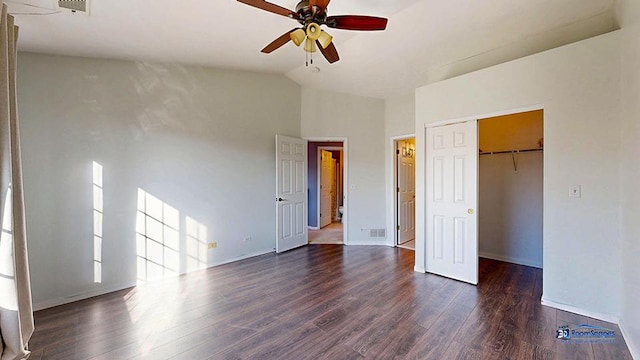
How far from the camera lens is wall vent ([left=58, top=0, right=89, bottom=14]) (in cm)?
205

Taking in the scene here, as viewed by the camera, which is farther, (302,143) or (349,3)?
(302,143)

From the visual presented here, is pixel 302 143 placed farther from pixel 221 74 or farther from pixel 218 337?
pixel 218 337

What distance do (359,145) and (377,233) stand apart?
1.71m

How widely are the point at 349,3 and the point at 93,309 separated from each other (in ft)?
12.7

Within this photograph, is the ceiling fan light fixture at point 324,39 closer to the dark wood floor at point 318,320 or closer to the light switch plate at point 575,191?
the dark wood floor at point 318,320

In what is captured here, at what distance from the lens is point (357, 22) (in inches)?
80.6

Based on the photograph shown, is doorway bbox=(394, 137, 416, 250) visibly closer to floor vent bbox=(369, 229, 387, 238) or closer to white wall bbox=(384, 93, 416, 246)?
white wall bbox=(384, 93, 416, 246)

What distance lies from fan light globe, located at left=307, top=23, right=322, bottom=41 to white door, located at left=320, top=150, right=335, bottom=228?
4559 mm

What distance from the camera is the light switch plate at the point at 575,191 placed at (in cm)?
239

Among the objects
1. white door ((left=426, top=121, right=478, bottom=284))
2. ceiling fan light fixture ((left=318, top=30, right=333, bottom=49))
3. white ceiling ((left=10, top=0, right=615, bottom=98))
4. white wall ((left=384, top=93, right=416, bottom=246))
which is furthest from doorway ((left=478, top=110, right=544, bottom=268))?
ceiling fan light fixture ((left=318, top=30, right=333, bottom=49))

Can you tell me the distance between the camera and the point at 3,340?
4.78ft

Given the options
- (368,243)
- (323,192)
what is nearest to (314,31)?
(368,243)

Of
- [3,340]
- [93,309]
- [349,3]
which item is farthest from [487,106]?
[93,309]

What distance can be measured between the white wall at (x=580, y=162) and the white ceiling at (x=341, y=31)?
0.57m
